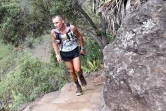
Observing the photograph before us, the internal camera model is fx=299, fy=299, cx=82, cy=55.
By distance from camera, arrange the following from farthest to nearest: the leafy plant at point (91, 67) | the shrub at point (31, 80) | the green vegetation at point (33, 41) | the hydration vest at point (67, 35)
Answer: the shrub at point (31, 80) < the green vegetation at point (33, 41) < the leafy plant at point (91, 67) < the hydration vest at point (67, 35)

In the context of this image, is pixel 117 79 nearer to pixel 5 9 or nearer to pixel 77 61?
pixel 77 61

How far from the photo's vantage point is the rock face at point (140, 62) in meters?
3.81

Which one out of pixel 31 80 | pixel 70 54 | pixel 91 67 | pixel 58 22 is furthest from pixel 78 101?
pixel 31 80

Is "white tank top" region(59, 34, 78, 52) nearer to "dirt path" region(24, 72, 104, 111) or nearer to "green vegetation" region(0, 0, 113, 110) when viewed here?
"dirt path" region(24, 72, 104, 111)

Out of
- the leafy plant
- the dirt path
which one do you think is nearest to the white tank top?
the dirt path

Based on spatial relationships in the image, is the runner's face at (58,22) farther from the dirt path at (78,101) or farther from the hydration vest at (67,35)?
the dirt path at (78,101)

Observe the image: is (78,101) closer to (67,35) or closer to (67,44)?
(67,44)

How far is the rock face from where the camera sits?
3812 mm

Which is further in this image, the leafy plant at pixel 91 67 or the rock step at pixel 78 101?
the leafy plant at pixel 91 67

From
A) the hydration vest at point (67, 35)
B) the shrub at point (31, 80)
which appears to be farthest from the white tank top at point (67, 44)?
the shrub at point (31, 80)

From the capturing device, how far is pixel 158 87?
3789mm

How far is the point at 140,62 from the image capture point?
398 cm

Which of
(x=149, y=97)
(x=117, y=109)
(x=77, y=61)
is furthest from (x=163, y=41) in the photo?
(x=77, y=61)

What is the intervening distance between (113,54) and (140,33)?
567 millimetres
